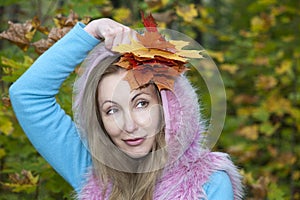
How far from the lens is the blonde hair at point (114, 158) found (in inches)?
81.4

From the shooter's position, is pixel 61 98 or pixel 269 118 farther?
pixel 269 118

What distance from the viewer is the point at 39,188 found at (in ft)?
9.86

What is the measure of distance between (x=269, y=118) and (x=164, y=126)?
13.1 ft

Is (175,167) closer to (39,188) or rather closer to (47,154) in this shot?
(47,154)

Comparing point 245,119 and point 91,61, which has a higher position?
point 91,61

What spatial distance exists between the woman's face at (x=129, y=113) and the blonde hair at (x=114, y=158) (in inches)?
1.0

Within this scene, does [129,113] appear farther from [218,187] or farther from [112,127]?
[218,187]

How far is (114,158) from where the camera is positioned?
2123 mm

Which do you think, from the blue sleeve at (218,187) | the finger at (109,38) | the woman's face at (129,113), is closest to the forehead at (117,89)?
the woman's face at (129,113)

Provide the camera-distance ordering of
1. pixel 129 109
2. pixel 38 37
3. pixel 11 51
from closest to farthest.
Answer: pixel 129 109, pixel 38 37, pixel 11 51

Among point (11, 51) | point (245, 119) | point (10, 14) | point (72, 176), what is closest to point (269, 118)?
point (245, 119)

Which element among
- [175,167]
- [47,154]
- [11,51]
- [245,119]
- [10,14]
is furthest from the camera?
[245,119]

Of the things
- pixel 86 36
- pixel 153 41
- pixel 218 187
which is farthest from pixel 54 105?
Result: pixel 218 187

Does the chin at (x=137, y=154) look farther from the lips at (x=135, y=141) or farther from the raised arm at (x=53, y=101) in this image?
the raised arm at (x=53, y=101)
